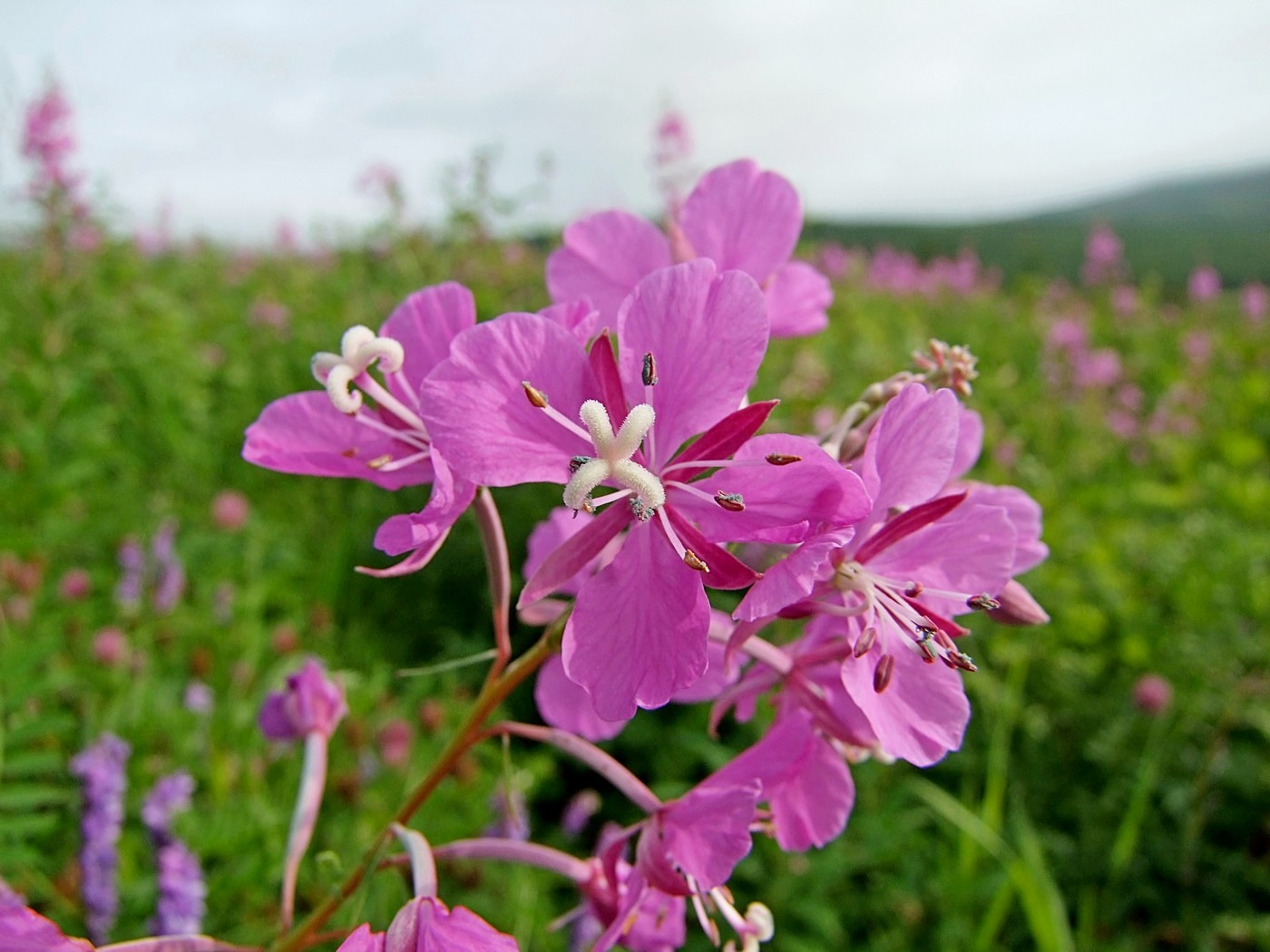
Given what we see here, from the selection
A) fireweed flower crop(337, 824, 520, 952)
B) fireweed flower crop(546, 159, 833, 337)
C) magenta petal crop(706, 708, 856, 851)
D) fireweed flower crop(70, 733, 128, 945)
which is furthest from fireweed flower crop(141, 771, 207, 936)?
fireweed flower crop(546, 159, 833, 337)

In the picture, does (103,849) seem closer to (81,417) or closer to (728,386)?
(81,417)

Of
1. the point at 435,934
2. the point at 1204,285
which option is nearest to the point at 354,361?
the point at 435,934

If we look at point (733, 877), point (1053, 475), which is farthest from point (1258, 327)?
point (733, 877)

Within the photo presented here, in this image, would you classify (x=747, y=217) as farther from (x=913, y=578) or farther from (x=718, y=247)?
(x=913, y=578)

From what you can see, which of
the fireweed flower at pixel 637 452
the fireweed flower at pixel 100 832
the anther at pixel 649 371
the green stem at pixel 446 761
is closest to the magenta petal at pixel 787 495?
the fireweed flower at pixel 637 452

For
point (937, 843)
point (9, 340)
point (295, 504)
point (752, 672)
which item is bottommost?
point (937, 843)
